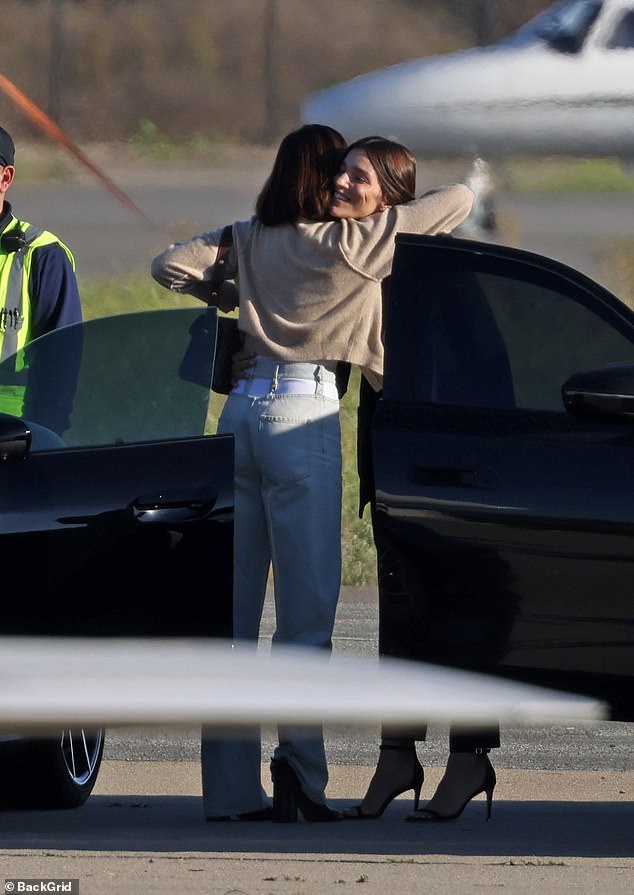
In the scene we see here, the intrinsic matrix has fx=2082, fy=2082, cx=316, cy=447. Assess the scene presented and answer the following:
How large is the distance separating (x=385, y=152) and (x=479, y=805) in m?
1.99

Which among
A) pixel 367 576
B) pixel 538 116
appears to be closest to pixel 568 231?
pixel 538 116

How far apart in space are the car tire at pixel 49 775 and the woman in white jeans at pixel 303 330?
689 millimetres

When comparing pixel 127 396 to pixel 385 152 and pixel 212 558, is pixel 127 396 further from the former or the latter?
pixel 385 152

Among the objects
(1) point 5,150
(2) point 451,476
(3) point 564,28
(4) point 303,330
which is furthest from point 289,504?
(3) point 564,28

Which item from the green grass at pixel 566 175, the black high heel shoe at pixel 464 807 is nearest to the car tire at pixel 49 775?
the black high heel shoe at pixel 464 807

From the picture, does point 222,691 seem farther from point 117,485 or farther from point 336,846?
point 336,846

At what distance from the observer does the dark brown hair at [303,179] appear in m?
5.22

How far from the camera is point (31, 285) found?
5.21 metres

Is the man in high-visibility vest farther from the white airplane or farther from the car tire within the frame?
the white airplane

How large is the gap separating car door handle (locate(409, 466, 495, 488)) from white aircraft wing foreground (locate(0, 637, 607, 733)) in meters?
0.43

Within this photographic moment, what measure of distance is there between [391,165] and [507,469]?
2.88 feet

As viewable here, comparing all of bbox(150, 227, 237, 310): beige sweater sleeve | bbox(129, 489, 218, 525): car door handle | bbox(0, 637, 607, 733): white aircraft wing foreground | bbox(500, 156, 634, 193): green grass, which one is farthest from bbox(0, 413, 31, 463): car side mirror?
bbox(500, 156, 634, 193): green grass

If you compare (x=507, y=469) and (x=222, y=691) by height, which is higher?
(x=507, y=469)

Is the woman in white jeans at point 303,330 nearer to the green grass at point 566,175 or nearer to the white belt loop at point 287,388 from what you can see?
the white belt loop at point 287,388
